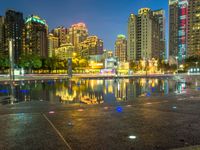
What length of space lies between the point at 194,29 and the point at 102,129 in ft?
548

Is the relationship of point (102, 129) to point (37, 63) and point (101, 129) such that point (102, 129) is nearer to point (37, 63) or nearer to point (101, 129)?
point (101, 129)

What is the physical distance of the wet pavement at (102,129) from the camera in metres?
5.46

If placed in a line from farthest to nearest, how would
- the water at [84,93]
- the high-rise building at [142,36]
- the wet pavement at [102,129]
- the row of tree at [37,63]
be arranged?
the high-rise building at [142,36] → the row of tree at [37,63] → the water at [84,93] → the wet pavement at [102,129]

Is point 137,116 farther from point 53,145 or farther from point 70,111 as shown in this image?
point 53,145

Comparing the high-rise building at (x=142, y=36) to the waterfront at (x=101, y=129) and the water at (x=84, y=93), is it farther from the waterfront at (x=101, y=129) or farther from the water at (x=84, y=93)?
the waterfront at (x=101, y=129)

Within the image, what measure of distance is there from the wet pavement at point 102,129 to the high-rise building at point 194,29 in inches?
6242

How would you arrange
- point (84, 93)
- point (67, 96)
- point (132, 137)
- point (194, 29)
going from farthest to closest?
point (194, 29)
point (84, 93)
point (67, 96)
point (132, 137)

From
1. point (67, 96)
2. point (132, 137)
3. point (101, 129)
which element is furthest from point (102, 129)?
point (67, 96)

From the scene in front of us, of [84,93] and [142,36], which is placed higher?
[142,36]

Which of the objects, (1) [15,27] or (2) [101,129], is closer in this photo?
(2) [101,129]

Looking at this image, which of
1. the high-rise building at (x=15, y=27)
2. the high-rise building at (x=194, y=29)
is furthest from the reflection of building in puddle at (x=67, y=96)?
the high-rise building at (x=15, y=27)

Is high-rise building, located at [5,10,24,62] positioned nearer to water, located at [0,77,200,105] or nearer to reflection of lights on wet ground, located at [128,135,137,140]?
water, located at [0,77,200,105]

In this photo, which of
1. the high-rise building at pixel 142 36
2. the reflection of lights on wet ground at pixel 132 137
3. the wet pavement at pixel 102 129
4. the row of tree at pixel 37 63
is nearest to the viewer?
the wet pavement at pixel 102 129

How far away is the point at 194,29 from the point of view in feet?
520
